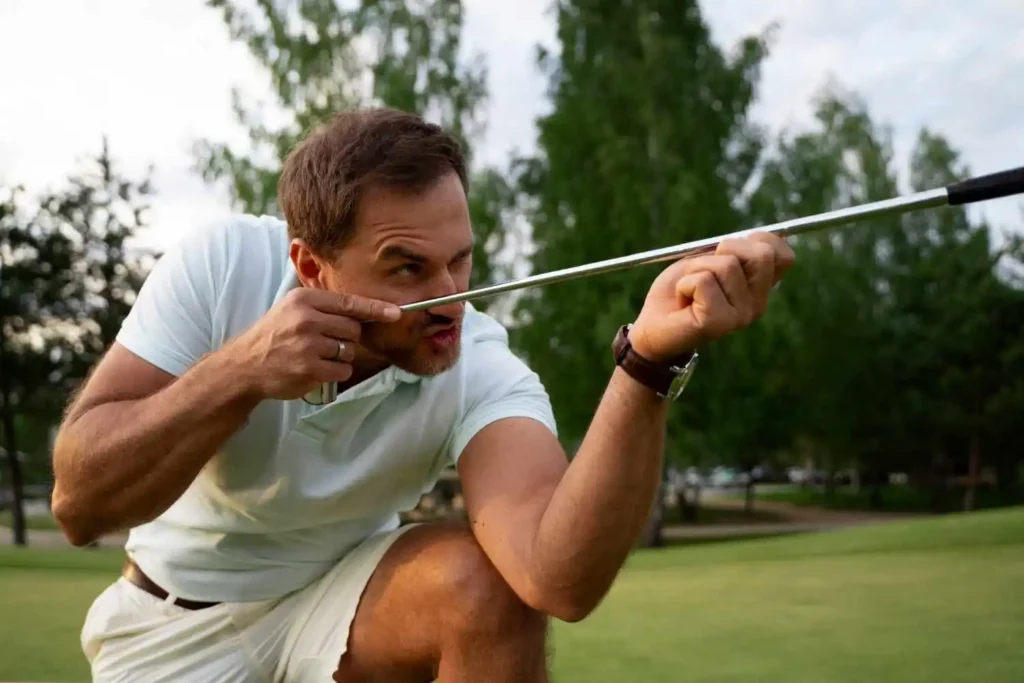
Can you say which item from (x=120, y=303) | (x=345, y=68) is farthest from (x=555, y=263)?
(x=120, y=303)

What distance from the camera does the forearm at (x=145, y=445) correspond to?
1.10m

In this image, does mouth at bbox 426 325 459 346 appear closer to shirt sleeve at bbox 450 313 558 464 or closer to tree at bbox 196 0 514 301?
shirt sleeve at bbox 450 313 558 464

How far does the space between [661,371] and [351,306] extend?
341mm

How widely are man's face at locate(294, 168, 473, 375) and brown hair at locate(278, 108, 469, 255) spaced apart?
2 centimetres

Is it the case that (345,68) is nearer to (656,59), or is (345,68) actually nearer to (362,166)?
(656,59)

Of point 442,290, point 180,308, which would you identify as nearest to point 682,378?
point 442,290

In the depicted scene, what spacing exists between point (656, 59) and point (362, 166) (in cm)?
1044

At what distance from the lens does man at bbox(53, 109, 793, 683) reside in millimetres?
1060

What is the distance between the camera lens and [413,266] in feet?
3.85

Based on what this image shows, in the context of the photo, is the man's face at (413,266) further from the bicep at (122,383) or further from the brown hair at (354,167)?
the bicep at (122,383)

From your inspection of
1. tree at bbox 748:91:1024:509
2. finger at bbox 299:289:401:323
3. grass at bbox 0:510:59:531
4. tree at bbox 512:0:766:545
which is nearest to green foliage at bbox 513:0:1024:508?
tree at bbox 512:0:766:545

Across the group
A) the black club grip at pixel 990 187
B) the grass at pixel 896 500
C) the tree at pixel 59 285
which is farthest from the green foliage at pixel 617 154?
the grass at pixel 896 500

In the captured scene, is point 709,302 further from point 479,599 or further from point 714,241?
point 479,599

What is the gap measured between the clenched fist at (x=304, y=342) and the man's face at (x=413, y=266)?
0.30ft
